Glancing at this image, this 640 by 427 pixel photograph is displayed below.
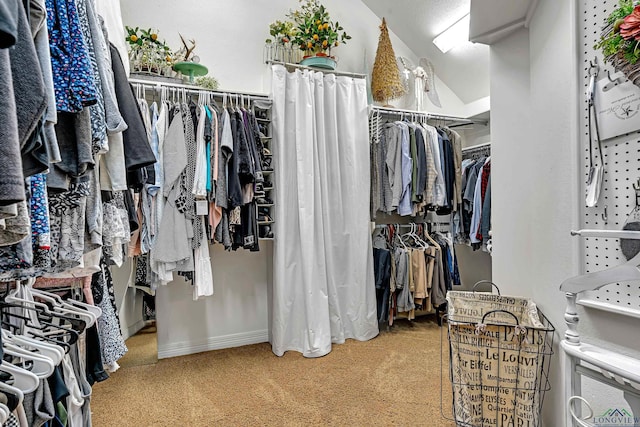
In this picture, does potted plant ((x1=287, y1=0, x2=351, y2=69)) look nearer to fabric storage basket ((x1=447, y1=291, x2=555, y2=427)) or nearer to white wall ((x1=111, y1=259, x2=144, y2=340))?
white wall ((x1=111, y1=259, x2=144, y2=340))

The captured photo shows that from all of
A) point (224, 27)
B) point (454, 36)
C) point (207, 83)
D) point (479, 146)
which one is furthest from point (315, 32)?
point (479, 146)

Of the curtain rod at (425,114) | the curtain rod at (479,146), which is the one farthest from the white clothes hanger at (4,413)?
the curtain rod at (479,146)

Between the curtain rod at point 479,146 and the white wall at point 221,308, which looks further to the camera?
the curtain rod at point 479,146

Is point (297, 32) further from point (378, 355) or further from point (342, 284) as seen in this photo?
point (378, 355)

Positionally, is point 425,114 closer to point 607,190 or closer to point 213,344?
point 607,190

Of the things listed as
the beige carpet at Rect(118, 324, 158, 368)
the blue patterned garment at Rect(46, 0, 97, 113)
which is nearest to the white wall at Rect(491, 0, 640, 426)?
the blue patterned garment at Rect(46, 0, 97, 113)

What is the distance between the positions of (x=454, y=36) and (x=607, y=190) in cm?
278

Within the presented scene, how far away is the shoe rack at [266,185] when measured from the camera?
270 cm

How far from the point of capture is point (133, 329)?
8.92 ft

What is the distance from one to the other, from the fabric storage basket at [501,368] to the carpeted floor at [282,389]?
1.63 feet

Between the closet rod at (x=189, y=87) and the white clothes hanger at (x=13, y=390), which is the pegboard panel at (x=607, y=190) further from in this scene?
the closet rod at (x=189, y=87)

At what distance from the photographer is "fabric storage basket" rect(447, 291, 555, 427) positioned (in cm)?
131

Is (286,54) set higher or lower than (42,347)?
higher

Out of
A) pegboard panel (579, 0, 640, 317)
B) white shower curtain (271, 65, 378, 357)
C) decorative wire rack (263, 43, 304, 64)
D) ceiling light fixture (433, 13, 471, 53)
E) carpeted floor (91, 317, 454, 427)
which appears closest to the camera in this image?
pegboard panel (579, 0, 640, 317)
